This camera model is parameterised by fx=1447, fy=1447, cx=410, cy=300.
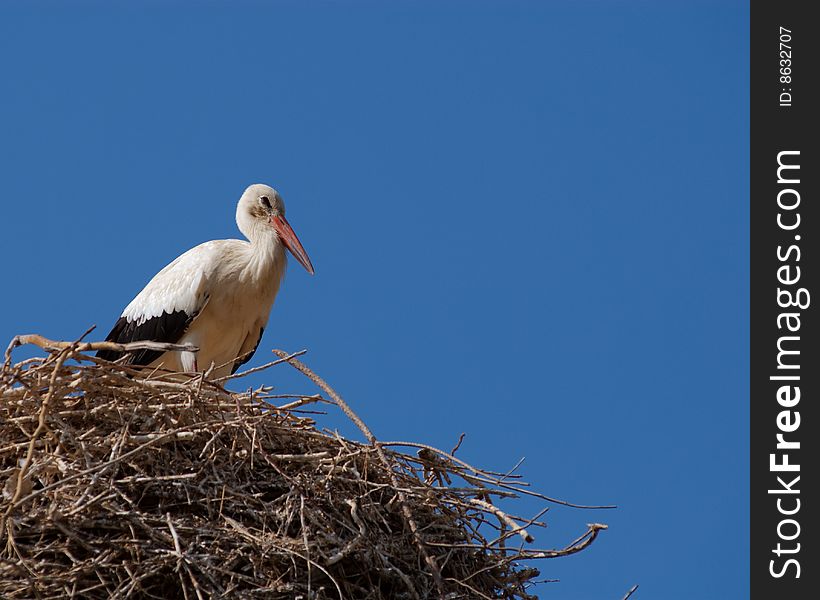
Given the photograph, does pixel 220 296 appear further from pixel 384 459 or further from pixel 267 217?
pixel 384 459

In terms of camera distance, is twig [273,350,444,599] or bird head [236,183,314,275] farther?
bird head [236,183,314,275]

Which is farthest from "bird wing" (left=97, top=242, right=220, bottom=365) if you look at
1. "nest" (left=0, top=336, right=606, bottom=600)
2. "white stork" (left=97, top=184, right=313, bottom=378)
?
"nest" (left=0, top=336, right=606, bottom=600)

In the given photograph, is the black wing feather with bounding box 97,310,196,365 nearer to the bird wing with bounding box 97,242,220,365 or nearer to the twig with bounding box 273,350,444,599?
the bird wing with bounding box 97,242,220,365

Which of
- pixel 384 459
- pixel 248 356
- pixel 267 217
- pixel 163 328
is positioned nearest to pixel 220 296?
pixel 163 328

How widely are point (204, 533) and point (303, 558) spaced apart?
338 millimetres

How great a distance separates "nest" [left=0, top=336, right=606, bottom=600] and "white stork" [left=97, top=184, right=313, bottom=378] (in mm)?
2396

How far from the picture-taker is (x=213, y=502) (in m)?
4.93

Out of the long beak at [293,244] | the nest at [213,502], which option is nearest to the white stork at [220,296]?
the long beak at [293,244]

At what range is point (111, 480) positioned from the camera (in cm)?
476

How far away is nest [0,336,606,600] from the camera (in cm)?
467

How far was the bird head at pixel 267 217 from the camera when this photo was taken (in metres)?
8.39

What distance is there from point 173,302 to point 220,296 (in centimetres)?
27
